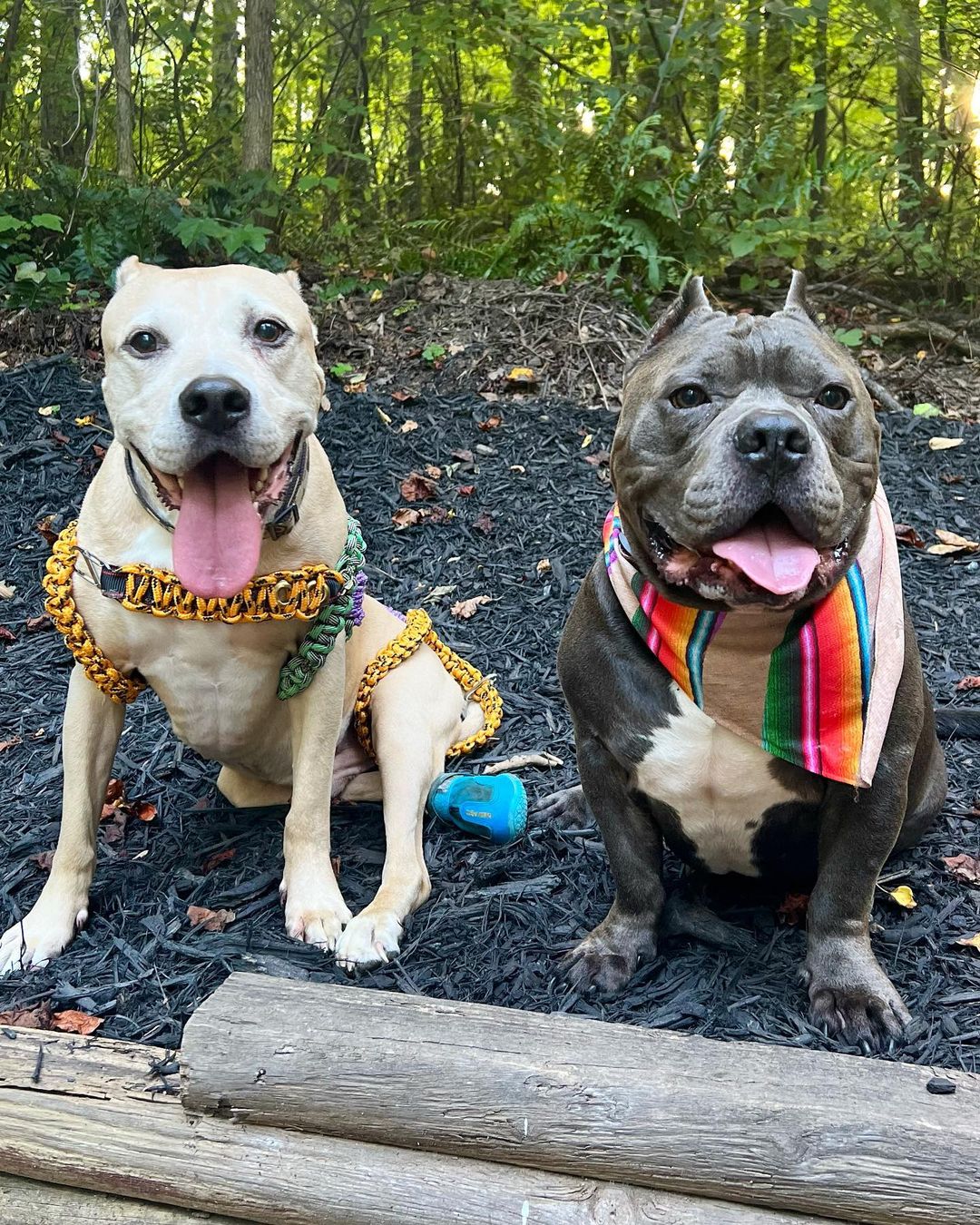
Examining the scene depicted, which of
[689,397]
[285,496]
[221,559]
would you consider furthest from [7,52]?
[689,397]

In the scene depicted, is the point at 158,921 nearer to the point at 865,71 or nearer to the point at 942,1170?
the point at 942,1170

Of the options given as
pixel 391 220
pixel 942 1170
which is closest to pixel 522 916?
pixel 942 1170

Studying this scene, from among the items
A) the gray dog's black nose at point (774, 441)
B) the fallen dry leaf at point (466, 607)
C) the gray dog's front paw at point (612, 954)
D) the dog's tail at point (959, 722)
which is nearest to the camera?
the gray dog's black nose at point (774, 441)

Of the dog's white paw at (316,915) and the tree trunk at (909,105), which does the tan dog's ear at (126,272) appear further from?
the tree trunk at (909,105)

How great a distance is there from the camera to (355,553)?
122 inches

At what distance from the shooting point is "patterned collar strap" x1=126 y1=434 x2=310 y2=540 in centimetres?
276

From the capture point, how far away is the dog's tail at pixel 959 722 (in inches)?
147

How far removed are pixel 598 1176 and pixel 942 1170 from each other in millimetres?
543

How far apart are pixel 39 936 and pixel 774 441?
2048 mm

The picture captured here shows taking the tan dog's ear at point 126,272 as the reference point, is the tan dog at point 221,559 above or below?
below

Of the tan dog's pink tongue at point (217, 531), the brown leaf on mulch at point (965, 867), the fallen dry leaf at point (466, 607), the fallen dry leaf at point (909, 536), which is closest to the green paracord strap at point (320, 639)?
the tan dog's pink tongue at point (217, 531)

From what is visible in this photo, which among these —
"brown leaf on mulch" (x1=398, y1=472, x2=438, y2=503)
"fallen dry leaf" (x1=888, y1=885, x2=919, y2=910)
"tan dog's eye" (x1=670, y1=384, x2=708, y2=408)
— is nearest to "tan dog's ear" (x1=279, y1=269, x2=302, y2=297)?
"tan dog's eye" (x1=670, y1=384, x2=708, y2=408)

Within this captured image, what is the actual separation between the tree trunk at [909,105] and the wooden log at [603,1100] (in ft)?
22.8

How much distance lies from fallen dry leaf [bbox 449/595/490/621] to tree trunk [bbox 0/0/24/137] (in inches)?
195
